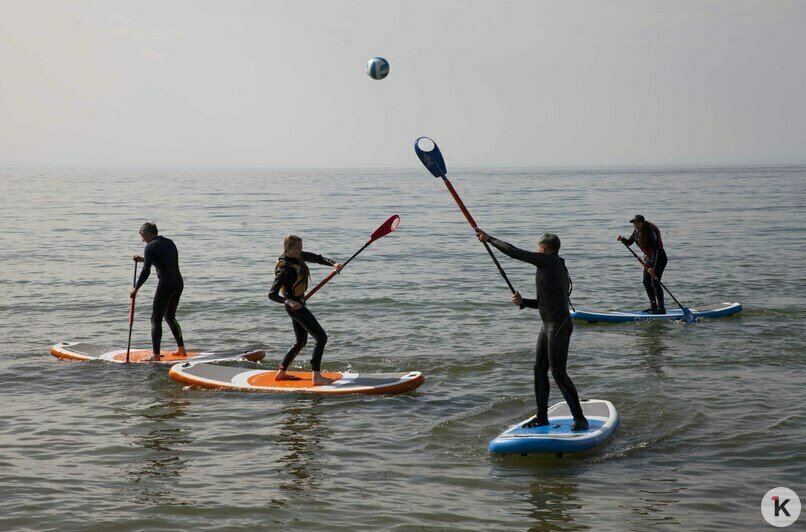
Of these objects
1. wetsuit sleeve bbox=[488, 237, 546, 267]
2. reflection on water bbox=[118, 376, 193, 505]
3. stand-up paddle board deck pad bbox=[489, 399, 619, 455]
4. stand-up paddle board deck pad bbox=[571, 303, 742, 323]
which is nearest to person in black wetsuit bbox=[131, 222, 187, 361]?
reflection on water bbox=[118, 376, 193, 505]

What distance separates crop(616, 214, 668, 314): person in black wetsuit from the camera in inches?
621

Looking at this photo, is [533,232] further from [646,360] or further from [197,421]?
[197,421]

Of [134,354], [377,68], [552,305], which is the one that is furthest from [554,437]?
[377,68]

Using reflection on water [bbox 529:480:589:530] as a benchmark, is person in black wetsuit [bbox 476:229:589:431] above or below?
above

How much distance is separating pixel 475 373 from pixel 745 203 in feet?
159

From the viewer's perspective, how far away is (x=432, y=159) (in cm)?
960

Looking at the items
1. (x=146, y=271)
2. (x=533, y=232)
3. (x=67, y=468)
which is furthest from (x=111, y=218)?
(x=67, y=468)

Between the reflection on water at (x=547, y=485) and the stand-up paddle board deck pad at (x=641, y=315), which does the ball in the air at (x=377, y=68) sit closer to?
the stand-up paddle board deck pad at (x=641, y=315)

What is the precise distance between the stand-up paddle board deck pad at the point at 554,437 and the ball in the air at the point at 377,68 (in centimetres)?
1064

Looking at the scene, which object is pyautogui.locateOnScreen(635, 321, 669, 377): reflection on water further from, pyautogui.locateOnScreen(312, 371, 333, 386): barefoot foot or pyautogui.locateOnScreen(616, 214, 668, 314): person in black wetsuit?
pyautogui.locateOnScreen(312, 371, 333, 386): barefoot foot

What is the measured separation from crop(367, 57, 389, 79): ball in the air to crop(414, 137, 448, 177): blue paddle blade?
30.1 ft

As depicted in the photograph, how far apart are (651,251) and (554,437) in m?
7.99

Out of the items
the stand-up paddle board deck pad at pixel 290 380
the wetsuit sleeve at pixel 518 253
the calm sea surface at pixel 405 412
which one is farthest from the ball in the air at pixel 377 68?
the wetsuit sleeve at pixel 518 253

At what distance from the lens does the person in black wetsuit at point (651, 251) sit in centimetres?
1578
